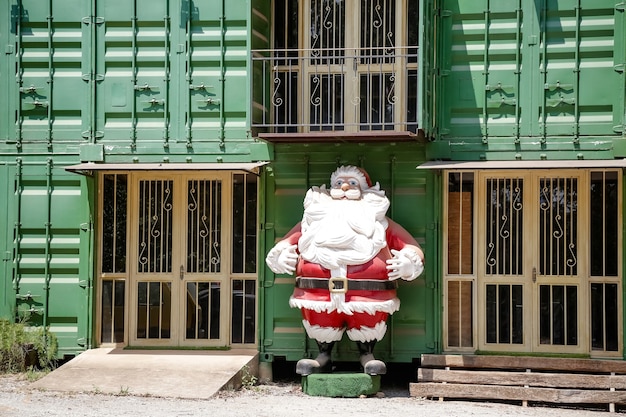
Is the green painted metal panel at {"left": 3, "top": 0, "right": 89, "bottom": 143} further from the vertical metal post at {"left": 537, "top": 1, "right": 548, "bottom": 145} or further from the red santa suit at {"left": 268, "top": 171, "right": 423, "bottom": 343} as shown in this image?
the vertical metal post at {"left": 537, "top": 1, "right": 548, "bottom": 145}

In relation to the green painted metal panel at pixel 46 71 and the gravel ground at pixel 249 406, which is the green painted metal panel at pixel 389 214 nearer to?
the gravel ground at pixel 249 406

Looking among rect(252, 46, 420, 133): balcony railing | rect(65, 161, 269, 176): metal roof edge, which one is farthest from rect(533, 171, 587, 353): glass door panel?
→ rect(65, 161, 269, 176): metal roof edge

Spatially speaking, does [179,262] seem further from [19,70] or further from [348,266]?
[19,70]

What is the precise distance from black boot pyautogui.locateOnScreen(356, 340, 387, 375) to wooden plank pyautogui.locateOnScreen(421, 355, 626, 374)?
22.7 inches

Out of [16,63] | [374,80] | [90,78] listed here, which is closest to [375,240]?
[374,80]

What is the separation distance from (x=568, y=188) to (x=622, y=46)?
1669mm

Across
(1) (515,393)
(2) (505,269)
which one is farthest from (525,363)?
(2) (505,269)

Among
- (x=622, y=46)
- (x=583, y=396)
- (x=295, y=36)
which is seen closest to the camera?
(x=583, y=396)

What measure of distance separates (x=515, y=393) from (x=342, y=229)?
251cm

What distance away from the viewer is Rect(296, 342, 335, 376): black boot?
1123cm

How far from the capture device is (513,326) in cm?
1176

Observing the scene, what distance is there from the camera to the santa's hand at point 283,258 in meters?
11.3

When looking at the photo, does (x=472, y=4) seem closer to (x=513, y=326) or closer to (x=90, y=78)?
(x=513, y=326)

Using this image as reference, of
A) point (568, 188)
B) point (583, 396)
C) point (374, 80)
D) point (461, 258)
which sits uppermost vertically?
point (374, 80)
